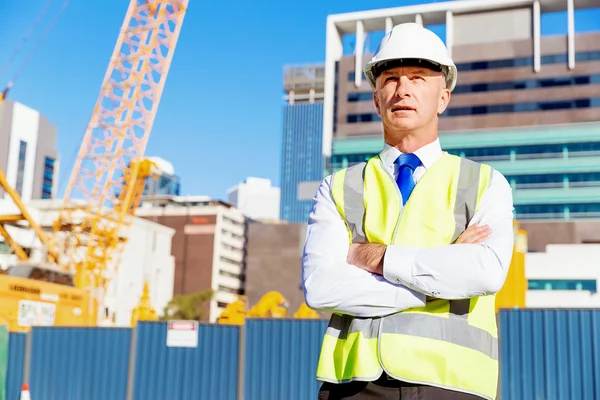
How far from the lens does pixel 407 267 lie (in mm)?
1994

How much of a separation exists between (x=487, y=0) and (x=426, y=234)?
72888 millimetres

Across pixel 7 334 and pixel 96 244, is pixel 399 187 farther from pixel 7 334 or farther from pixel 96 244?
pixel 96 244

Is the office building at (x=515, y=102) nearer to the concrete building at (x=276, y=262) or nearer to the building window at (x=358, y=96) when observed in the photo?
the building window at (x=358, y=96)

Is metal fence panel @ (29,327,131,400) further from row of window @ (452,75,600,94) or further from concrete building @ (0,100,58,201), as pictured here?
concrete building @ (0,100,58,201)

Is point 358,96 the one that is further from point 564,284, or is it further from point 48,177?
point 48,177

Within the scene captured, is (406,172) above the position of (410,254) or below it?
above

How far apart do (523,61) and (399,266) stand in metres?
71.3

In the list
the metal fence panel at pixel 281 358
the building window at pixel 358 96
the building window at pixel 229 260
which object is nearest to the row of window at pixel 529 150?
the building window at pixel 358 96

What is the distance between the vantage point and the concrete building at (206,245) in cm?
9538

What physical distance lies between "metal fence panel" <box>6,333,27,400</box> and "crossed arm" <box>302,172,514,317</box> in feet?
47.8

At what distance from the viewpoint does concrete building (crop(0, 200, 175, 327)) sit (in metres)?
77.8

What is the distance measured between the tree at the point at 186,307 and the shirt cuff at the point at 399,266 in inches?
3170

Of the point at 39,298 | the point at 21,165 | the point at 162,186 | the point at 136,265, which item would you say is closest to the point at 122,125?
the point at 39,298

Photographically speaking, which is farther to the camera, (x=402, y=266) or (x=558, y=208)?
(x=558, y=208)
